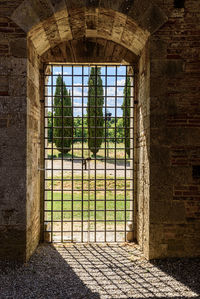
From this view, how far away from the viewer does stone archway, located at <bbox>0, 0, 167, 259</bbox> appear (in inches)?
153

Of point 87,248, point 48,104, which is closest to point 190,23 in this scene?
point 48,104

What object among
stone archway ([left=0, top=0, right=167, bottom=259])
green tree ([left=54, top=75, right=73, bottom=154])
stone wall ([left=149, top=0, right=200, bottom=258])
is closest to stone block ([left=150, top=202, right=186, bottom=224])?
stone wall ([left=149, top=0, right=200, bottom=258])

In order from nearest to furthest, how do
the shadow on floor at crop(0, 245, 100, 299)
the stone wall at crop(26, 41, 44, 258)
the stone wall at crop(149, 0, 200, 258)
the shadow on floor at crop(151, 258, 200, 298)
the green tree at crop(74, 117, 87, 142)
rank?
the shadow on floor at crop(0, 245, 100, 299) → the shadow on floor at crop(151, 258, 200, 298) → the stone wall at crop(149, 0, 200, 258) → the stone wall at crop(26, 41, 44, 258) → the green tree at crop(74, 117, 87, 142)

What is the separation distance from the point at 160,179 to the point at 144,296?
5.25 ft

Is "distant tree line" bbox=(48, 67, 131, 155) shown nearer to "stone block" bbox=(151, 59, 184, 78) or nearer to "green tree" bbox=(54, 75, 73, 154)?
"green tree" bbox=(54, 75, 73, 154)

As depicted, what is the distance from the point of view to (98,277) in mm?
3629

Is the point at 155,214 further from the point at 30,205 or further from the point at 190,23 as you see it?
the point at 190,23

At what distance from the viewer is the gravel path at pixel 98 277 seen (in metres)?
3.17

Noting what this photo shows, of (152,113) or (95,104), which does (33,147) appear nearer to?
(95,104)

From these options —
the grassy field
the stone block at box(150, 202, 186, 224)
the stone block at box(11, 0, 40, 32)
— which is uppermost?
the stone block at box(11, 0, 40, 32)

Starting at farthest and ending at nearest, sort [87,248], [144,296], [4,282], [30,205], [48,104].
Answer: [48,104]
[87,248]
[30,205]
[4,282]
[144,296]

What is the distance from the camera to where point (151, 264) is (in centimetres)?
393

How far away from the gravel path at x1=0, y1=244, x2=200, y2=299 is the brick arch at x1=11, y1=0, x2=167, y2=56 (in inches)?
136

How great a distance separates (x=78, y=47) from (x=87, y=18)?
80 centimetres
